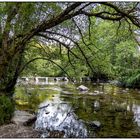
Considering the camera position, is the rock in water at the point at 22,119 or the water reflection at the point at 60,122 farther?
the rock in water at the point at 22,119

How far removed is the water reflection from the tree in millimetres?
1914

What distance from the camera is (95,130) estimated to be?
10945 mm

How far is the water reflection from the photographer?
411 inches

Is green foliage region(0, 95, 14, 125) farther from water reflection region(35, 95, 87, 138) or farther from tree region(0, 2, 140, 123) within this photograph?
water reflection region(35, 95, 87, 138)

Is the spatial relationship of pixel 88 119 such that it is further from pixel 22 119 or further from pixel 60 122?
pixel 22 119

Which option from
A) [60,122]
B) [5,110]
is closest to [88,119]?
[60,122]

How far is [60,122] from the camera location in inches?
480

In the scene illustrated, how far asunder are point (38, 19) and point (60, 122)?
163 inches

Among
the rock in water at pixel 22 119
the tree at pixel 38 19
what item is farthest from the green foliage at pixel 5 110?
the tree at pixel 38 19

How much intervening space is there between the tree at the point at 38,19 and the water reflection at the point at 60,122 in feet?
6.28

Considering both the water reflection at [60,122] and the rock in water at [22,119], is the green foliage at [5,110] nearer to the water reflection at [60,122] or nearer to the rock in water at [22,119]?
the rock in water at [22,119]

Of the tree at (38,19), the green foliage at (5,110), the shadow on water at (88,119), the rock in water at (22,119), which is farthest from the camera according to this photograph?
the rock in water at (22,119)

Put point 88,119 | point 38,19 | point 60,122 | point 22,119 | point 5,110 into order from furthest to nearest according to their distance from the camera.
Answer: point 88,119
point 60,122
point 22,119
point 38,19
point 5,110

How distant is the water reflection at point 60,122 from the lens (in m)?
10.4
